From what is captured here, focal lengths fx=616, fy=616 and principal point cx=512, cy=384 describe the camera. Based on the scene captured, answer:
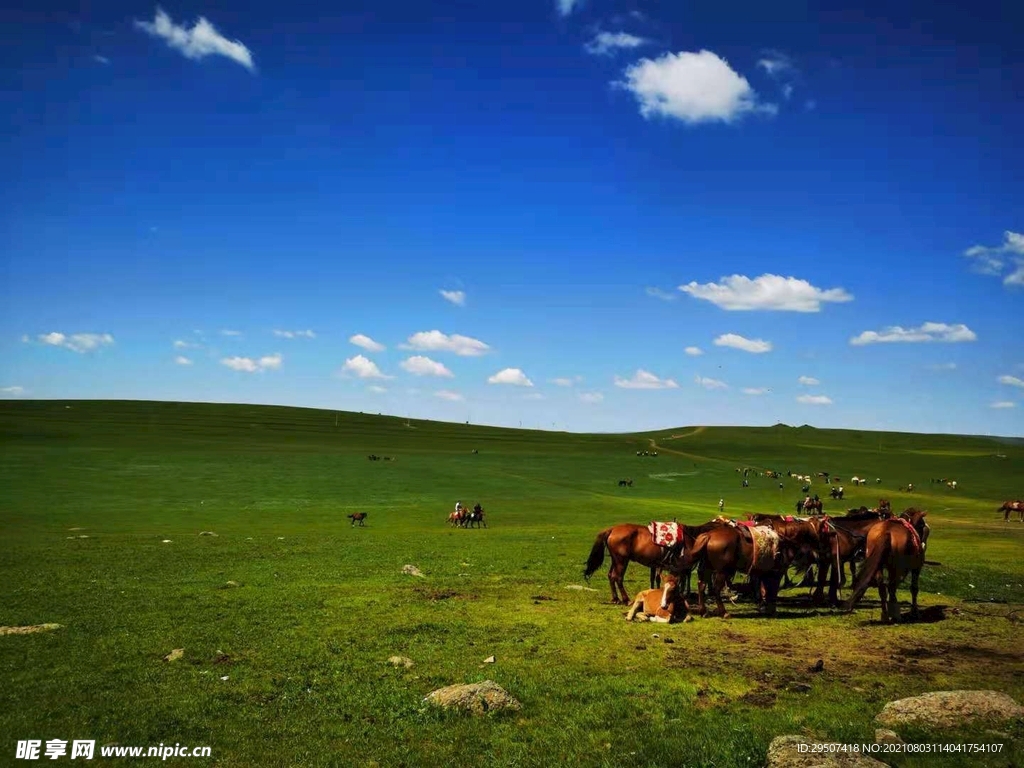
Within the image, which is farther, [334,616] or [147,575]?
[147,575]

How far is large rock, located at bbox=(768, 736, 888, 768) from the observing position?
7848 mm

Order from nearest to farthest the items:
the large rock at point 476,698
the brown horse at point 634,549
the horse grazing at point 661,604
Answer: the large rock at point 476,698 → the horse grazing at point 661,604 → the brown horse at point 634,549

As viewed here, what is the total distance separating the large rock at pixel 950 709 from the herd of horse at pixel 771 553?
24.2 ft

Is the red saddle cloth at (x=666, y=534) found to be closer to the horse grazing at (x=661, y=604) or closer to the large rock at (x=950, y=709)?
the horse grazing at (x=661, y=604)

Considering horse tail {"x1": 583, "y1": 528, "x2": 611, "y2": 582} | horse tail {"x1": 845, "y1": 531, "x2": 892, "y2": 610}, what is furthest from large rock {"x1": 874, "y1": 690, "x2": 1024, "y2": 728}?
horse tail {"x1": 583, "y1": 528, "x2": 611, "y2": 582}

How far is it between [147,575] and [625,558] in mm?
18728

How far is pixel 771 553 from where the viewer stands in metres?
18.6

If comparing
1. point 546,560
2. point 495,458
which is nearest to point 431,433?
point 495,458

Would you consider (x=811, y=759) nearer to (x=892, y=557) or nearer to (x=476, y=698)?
(x=476, y=698)

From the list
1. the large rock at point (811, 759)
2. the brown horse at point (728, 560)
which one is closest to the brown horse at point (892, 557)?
the brown horse at point (728, 560)

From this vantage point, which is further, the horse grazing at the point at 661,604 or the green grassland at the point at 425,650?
the horse grazing at the point at 661,604

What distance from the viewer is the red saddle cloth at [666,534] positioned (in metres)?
18.7

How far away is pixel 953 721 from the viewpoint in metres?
9.45

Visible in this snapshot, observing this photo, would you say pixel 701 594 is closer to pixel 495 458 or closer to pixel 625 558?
pixel 625 558
